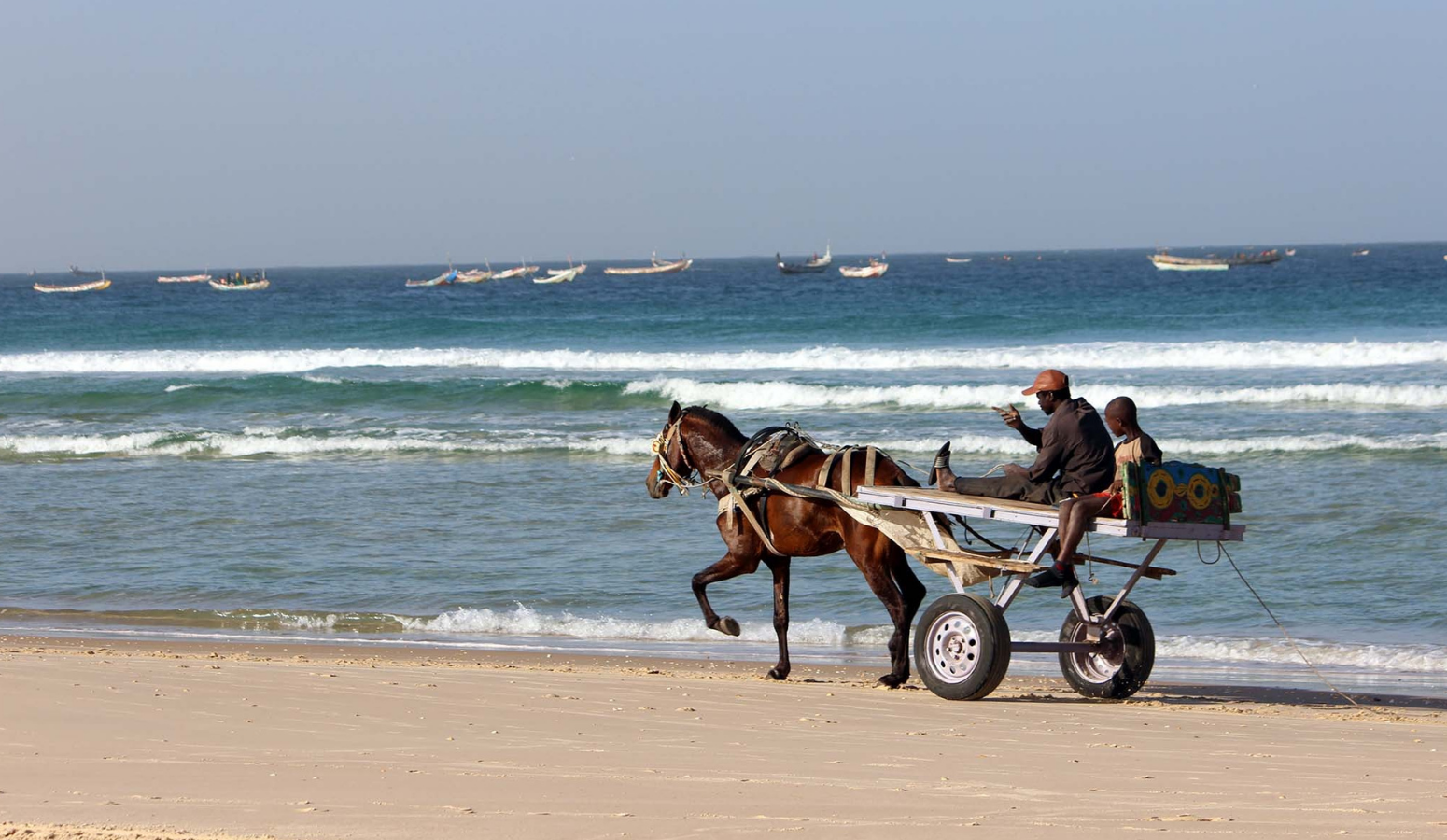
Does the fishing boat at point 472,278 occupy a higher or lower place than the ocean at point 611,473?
higher

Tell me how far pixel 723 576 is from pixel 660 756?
2.53 metres

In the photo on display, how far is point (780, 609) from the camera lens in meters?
8.91

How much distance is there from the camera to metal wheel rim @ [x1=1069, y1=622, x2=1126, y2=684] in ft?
26.6

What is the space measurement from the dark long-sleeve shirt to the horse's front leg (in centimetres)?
193

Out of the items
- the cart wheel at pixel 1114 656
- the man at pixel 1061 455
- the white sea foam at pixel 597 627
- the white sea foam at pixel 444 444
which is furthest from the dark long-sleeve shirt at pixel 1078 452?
the white sea foam at pixel 444 444

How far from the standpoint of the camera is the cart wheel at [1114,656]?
8031 mm

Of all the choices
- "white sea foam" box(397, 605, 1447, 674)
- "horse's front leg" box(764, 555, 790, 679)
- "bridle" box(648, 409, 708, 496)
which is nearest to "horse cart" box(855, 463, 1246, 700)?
"horse's front leg" box(764, 555, 790, 679)

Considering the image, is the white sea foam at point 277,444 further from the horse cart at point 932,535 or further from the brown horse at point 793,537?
the horse cart at point 932,535

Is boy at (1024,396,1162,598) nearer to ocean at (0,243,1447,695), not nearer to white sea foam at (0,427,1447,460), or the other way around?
ocean at (0,243,1447,695)

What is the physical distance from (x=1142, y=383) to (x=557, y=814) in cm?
2392

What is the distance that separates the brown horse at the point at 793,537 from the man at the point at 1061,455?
743mm

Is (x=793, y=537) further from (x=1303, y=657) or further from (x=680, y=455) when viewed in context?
(x=1303, y=657)

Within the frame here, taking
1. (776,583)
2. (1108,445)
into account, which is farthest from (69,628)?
(1108,445)

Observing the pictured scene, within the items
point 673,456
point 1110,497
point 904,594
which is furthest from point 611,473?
point 1110,497
